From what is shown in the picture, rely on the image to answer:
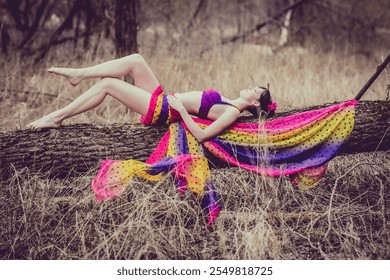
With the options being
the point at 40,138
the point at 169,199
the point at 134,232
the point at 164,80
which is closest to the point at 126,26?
the point at 164,80

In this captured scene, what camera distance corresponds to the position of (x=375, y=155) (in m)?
3.16

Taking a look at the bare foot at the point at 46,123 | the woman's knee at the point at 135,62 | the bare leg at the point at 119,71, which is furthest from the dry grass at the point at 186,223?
the woman's knee at the point at 135,62

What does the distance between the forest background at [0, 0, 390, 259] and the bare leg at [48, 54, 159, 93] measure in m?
0.70

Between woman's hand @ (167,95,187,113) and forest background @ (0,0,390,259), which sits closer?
forest background @ (0,0,390,259)

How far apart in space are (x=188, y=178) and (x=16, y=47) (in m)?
4.30

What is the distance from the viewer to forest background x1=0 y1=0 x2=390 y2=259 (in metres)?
2.34

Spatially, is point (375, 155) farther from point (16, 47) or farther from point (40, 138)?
point (16, 47)

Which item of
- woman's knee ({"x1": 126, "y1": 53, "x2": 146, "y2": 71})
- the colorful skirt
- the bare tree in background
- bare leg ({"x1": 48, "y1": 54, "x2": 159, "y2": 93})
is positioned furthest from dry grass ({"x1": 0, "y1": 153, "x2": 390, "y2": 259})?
the bare tree in background

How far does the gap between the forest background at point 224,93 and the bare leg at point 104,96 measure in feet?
1.45

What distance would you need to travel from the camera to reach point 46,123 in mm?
2777

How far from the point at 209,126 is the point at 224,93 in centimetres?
194

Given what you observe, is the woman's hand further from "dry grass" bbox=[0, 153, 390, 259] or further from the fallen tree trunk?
"dry grass" bbox=[0, 153, 390, 259]

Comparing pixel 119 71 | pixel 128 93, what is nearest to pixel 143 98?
pixel 128 93

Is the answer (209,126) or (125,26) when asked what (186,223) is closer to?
(209,126)
